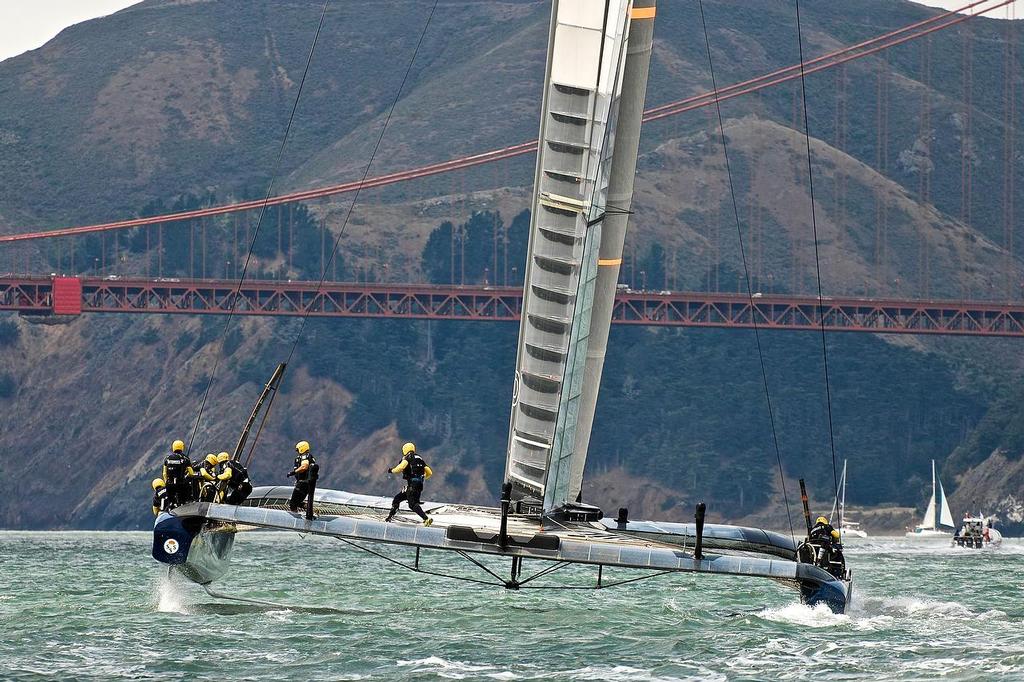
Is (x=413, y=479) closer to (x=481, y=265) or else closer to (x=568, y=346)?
(x=568, y=346)

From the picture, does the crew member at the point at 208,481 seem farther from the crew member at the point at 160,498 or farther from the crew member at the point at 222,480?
the crew member at the point at 160,498

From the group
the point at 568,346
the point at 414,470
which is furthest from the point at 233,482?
the point at 568,346

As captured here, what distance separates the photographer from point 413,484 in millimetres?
17500

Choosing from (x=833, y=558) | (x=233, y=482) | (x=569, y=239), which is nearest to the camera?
(x=569, y=239)

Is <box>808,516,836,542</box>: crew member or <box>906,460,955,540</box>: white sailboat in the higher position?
<box>808,516,836,542</box>: crew member

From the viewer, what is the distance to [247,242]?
10938 centimetres

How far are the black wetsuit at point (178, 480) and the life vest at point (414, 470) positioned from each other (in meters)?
3.04

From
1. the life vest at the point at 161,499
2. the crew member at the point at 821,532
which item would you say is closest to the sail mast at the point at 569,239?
the crew member at the point at 821,532

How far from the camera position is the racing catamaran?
16.7 meters

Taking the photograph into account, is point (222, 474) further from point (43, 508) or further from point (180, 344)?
point (180, 344)

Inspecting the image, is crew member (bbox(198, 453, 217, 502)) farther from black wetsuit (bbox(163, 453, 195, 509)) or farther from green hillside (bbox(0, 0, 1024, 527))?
green hillside (bbox(0, 0, 1024, 527))

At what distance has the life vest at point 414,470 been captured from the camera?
57.7ft

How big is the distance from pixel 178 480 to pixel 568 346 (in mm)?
4614

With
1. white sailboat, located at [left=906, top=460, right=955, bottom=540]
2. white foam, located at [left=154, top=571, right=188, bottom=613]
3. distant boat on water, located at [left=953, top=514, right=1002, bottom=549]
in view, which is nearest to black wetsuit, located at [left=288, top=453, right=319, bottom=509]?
white foam, located at [left=154, top=571, right=188, bottom=613]
